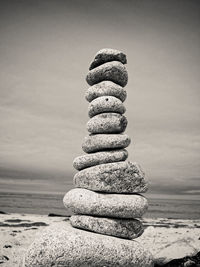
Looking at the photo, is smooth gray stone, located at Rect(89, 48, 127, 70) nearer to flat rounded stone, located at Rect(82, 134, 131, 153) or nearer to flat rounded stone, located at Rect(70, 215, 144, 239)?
flat rounded stone, located at Rect(82, 134, 131, 153)

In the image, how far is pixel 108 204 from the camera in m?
9.48

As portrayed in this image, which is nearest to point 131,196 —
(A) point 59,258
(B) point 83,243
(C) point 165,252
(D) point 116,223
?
(D) point 116,223

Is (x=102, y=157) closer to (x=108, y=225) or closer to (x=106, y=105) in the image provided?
(x=106, y=105)

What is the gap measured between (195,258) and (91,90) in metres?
7.99

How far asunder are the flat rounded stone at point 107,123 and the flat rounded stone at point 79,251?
3.68 metres

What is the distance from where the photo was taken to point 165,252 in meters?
12.4

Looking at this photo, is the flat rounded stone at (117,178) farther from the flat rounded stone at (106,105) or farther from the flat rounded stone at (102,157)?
the flat rounded stone at (106,105)

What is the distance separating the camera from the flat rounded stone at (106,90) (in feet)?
36.2

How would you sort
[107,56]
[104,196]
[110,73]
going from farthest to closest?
[107,56] < [110,73] < [104,196]

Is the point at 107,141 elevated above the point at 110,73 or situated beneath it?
situated beneath

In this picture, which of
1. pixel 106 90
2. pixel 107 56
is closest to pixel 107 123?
pixel 106 90

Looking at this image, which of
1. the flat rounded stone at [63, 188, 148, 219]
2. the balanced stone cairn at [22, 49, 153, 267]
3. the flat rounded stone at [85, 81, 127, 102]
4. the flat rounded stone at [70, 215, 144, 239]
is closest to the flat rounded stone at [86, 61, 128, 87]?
the balanced stone cairn at [22, 49, 153, 267]

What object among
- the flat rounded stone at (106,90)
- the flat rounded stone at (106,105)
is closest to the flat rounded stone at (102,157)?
the flat rounded stone at (106,105)

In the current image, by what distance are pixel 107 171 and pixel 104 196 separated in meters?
0.85
